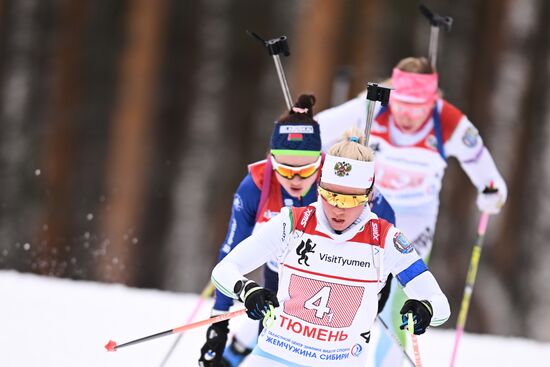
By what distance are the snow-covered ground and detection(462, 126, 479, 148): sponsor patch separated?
163 cm

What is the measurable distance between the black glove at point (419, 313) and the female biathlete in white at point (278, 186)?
35.5 inches

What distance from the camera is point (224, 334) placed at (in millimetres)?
4566

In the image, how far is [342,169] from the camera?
3.90 m

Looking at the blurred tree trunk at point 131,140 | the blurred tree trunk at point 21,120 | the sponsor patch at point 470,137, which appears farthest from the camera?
the blurred tree trunk at point 21,120

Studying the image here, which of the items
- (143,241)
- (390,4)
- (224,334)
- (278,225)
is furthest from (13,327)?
(390,4)

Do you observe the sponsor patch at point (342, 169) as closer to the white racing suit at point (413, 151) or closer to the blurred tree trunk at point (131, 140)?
the white racing suit at point (413, 151)

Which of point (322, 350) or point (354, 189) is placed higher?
point (354, 189)

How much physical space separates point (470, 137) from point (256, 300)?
7.54ft

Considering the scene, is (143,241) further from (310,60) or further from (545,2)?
(545,2)

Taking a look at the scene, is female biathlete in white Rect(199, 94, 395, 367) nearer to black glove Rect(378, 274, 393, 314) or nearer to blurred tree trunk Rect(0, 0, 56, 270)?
black glove Rect(378, 274, 393, 314)

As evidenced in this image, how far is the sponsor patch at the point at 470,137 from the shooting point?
18.3ft

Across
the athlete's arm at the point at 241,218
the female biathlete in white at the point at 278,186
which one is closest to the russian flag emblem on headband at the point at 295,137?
the female biathlete in white at the point at 278,186

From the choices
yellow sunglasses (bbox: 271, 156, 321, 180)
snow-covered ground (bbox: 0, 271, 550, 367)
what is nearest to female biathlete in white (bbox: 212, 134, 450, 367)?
yellow sunglasses (bbox: 271, 156, 321, 180)

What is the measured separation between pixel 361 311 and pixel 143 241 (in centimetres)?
885
